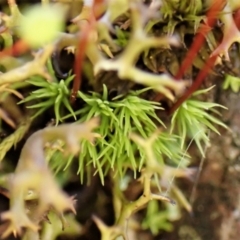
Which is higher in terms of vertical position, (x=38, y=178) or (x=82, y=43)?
(x=82, y=43)

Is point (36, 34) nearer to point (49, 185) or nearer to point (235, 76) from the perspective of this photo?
point (49, 185)

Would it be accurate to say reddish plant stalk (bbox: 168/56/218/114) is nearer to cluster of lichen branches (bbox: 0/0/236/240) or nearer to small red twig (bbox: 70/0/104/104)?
cluster of lichen branches (bbox: 0/0/236/240)

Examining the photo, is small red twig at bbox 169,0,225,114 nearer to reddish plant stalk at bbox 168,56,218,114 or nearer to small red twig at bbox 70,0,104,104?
reddish plant stalk at bbox 168,56,218,114

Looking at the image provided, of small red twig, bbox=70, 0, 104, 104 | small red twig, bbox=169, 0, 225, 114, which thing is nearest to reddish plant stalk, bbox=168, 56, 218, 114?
small red twig, bbox=169, 0, 225, 114

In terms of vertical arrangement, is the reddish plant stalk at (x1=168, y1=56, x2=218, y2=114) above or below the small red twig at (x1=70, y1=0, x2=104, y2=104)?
below

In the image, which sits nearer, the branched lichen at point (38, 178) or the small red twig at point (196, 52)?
the branched lichen at point (38, 178)

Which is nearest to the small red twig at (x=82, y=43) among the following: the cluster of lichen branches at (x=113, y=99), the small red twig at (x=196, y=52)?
the cluster of lichen branches at (x=113, y=99)

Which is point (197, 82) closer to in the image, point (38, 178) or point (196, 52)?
point (196, 52)

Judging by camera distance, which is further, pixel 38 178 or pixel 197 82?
pixel 197 82

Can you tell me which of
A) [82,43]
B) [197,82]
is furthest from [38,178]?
[197,82]

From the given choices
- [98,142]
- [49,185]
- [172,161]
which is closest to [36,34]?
[49,185]

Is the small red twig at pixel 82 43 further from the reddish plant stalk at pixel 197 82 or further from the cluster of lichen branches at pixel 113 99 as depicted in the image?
the reddish plant stalk at pixel 197 82

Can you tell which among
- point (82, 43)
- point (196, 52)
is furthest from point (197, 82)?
point (82, 43)

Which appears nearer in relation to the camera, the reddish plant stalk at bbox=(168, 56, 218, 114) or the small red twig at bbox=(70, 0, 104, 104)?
the small red twig at bbox=(70, 0, 104, 104)
